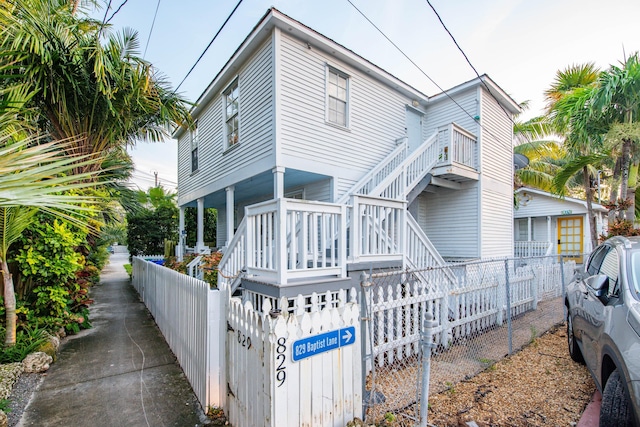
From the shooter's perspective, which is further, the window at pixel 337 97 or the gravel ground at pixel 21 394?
the window at pixel 337 97

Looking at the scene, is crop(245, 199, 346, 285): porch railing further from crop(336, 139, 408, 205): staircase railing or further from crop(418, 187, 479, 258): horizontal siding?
crop(418, 187, 479, 258): horizontal siding

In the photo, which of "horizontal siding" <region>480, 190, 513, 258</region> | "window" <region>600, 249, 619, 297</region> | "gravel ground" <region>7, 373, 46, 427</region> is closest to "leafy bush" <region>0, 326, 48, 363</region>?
"gravel ground" <region>7, 373, 46, 427</region>

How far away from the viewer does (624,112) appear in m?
8.96

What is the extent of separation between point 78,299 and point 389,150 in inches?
349

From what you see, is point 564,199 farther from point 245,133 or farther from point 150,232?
point 150,232

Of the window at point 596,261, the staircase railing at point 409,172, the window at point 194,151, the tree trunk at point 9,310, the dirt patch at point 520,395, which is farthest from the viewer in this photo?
the window at point 194,151

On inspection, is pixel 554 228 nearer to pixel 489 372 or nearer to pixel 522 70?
pixel 522 70

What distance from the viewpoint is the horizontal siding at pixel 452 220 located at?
10.3 metres

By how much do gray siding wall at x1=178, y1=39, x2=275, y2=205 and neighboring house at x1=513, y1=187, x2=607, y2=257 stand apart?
14.0 meters

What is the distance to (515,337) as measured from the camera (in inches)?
229

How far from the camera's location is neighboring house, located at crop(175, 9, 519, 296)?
17.0ft

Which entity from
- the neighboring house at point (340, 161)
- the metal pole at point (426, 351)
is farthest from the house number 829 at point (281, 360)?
the neighboring house at point (340, 161)

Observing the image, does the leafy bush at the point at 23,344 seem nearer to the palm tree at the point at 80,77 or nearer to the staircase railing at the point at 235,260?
the staircase railing at the point at 235,260

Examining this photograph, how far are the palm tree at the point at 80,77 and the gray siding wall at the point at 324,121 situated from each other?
3057mm
